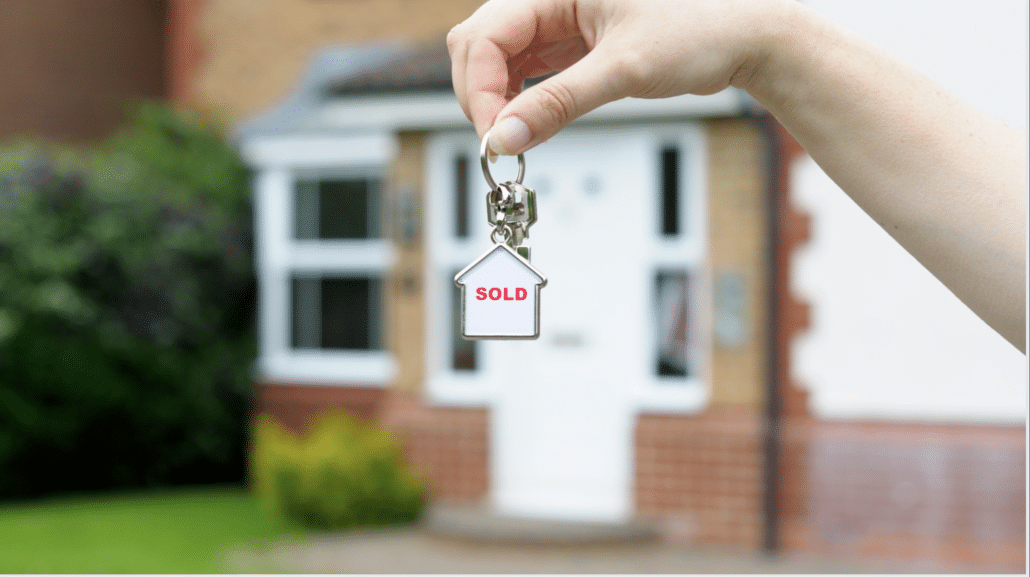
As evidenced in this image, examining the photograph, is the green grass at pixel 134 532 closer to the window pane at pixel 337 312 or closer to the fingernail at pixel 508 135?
the window pane at pixel 337 312

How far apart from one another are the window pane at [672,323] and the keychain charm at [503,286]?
5325 mm

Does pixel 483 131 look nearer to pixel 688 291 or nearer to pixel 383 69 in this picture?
pixel 688 291

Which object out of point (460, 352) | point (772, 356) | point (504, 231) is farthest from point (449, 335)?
point (504, 231)

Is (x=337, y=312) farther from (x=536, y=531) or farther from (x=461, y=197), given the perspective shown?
(x=536, y=531)

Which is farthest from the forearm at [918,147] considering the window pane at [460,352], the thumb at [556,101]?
the window pane at [460,352]

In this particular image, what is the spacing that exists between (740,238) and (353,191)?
3265mm

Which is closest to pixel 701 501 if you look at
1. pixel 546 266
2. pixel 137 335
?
pixel 546 266

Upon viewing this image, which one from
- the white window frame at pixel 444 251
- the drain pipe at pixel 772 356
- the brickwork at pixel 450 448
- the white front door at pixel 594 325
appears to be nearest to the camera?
the drain pipe at pixel 772 356

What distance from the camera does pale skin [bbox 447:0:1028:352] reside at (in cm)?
131

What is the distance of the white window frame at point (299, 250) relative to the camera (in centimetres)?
806

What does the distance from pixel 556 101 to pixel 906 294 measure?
202 inches

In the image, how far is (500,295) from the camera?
131 centimetres

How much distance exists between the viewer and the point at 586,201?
666 cm

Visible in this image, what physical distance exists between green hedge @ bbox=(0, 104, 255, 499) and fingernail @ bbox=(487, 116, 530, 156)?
21.2ft
